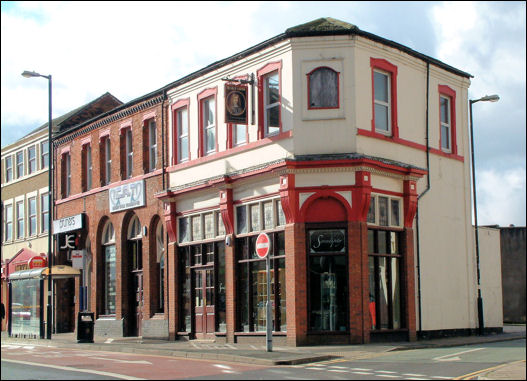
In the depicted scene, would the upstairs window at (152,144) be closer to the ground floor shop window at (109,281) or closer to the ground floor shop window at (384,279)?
the ground floor shop window at (109,281)

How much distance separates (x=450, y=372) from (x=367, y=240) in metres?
7.86

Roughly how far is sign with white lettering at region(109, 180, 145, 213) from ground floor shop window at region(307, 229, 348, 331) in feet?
32.8

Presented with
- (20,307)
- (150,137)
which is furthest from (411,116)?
(20,307)

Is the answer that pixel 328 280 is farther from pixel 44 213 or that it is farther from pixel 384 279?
pixel 44 213

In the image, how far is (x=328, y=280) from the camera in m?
23.4

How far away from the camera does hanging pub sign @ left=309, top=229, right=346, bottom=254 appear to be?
76.6ft

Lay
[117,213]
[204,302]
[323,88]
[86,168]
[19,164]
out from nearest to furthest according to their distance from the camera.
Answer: [323,88] → [204,302] → [117,213] → [86,168] → [19,164]

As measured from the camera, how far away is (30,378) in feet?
48.9

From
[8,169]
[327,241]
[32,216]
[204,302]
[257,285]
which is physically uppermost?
[8,169]

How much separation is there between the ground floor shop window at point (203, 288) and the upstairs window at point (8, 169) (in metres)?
18.3

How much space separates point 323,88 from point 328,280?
18.5ft

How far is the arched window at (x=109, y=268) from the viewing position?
110ft

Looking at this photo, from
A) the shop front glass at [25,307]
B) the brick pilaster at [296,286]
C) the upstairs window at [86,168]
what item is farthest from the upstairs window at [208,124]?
the shop front glass at [25,307]

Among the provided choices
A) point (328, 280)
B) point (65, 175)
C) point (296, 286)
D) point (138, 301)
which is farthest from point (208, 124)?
point (65, 175)
